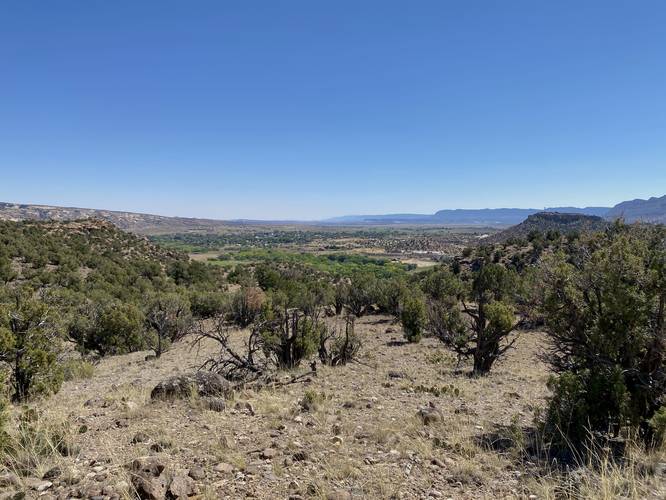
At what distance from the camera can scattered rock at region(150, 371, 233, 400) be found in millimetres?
8688

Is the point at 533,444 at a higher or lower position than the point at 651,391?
lower

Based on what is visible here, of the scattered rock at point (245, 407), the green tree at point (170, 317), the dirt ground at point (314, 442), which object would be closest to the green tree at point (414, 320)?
the dirt ground at point (314, 442)

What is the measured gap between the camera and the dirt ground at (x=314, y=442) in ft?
16.0

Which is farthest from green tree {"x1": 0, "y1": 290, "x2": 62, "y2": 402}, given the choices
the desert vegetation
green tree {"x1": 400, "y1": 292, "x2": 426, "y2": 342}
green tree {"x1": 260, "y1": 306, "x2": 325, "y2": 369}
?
green tree {"x1": 400, "y1": 292, "x2": 426, "y2": 342}

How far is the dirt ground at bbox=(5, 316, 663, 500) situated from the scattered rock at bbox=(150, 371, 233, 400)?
328mm

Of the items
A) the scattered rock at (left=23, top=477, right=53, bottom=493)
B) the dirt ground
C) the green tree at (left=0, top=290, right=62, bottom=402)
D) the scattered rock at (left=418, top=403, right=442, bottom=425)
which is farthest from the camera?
the green tree at (left=0, top=290, right=62, bottom=402)

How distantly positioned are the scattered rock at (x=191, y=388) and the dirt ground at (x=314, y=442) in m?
0.33

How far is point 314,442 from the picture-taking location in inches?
246

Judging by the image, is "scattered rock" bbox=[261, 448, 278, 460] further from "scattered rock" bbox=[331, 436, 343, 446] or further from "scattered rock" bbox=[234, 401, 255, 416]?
"scattered rock" bbox=[234, 401, 255, 416]

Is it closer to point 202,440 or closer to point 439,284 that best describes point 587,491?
point 202,440

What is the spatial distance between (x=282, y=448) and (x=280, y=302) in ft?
83.7

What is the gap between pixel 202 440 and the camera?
6.29 meters

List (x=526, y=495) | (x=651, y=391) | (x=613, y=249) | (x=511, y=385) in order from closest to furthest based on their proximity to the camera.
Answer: (x=526, y=495)
(x=651, y=391)
(x=613, y=249)
(x=511, y=385)

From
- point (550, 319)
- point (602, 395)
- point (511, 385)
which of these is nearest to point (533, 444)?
point (602, 395)
